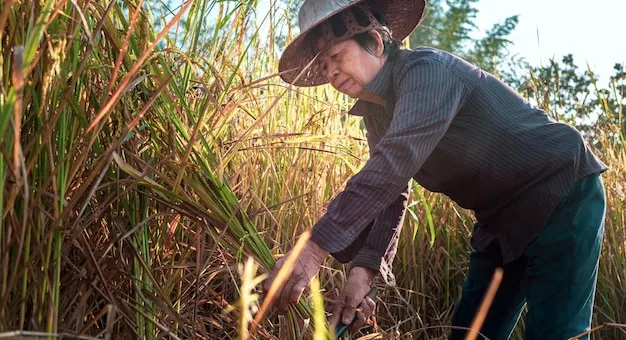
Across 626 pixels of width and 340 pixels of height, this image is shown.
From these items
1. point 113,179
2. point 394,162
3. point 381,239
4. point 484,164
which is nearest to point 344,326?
point 381,239

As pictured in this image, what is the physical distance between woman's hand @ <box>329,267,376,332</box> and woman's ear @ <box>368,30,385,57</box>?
2.05 feet

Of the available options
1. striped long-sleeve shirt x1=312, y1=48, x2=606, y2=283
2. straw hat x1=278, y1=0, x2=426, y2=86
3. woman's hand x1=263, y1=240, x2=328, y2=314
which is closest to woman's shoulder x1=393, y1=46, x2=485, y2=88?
striped long-sleeve shirt x1=312, y1=48, x2=606, y2=283

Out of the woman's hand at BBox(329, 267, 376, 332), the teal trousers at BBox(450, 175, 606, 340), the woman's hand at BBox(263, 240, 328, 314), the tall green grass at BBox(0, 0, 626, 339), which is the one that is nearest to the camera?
the tall green grass at BBox(0, 0, 626, 339)

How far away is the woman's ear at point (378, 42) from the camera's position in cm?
198

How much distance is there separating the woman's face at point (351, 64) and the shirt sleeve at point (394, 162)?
0.19 metres

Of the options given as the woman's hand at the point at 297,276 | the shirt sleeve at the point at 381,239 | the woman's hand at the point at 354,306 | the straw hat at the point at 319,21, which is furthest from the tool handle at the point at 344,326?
the straw hat at the point at 319,21

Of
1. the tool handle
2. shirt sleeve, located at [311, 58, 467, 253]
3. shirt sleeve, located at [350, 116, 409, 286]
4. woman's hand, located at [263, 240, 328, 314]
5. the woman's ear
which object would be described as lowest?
the tool handle

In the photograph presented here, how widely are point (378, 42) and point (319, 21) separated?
179 millimetres

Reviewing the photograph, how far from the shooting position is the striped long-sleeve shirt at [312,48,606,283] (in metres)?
1.80

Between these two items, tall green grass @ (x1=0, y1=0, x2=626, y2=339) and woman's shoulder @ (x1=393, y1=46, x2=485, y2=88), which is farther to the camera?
woman's shoulder @ (x1=393, y1=46, x2=485, y2=88)

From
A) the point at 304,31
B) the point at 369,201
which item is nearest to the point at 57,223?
the point at 369,201

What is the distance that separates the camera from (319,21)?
192cm

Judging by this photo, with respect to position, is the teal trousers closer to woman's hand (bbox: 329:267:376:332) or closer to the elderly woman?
the elderly woman

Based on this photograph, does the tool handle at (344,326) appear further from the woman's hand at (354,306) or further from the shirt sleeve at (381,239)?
the shirt sleeve at (381,239)
